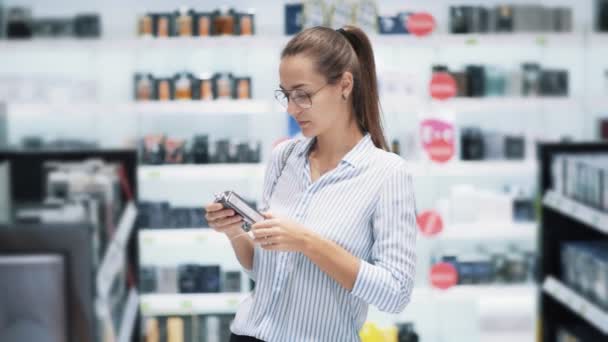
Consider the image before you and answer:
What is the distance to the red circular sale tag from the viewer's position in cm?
483

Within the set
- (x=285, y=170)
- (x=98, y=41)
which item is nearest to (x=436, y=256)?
(x=98, y=41)

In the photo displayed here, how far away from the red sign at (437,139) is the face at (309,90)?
337 centimetres

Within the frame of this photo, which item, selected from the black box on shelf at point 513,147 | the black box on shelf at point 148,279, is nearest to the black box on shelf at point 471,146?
the black box on shelf at point 513,147

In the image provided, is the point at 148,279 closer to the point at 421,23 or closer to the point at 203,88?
the point at 203,88

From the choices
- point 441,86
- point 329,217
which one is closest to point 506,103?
point 441,86

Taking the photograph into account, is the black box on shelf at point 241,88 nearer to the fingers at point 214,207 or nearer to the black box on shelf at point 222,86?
the black box on shelf at point 222,86

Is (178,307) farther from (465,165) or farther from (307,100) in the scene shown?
(307,100)

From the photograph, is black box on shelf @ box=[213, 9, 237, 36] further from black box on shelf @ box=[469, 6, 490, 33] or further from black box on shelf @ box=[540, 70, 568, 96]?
black box on shelf @ box=[540, 70, 568, 96]

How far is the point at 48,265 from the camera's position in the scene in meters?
1.72

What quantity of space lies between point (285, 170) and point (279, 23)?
3810mm

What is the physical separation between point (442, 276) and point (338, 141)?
3.41 meters

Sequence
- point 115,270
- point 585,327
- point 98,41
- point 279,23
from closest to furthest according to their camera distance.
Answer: point 115,270, point 585,327, point 98,41, point 279,23

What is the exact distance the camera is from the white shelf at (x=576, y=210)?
9.55 feet

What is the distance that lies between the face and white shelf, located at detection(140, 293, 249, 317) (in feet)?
11.6
